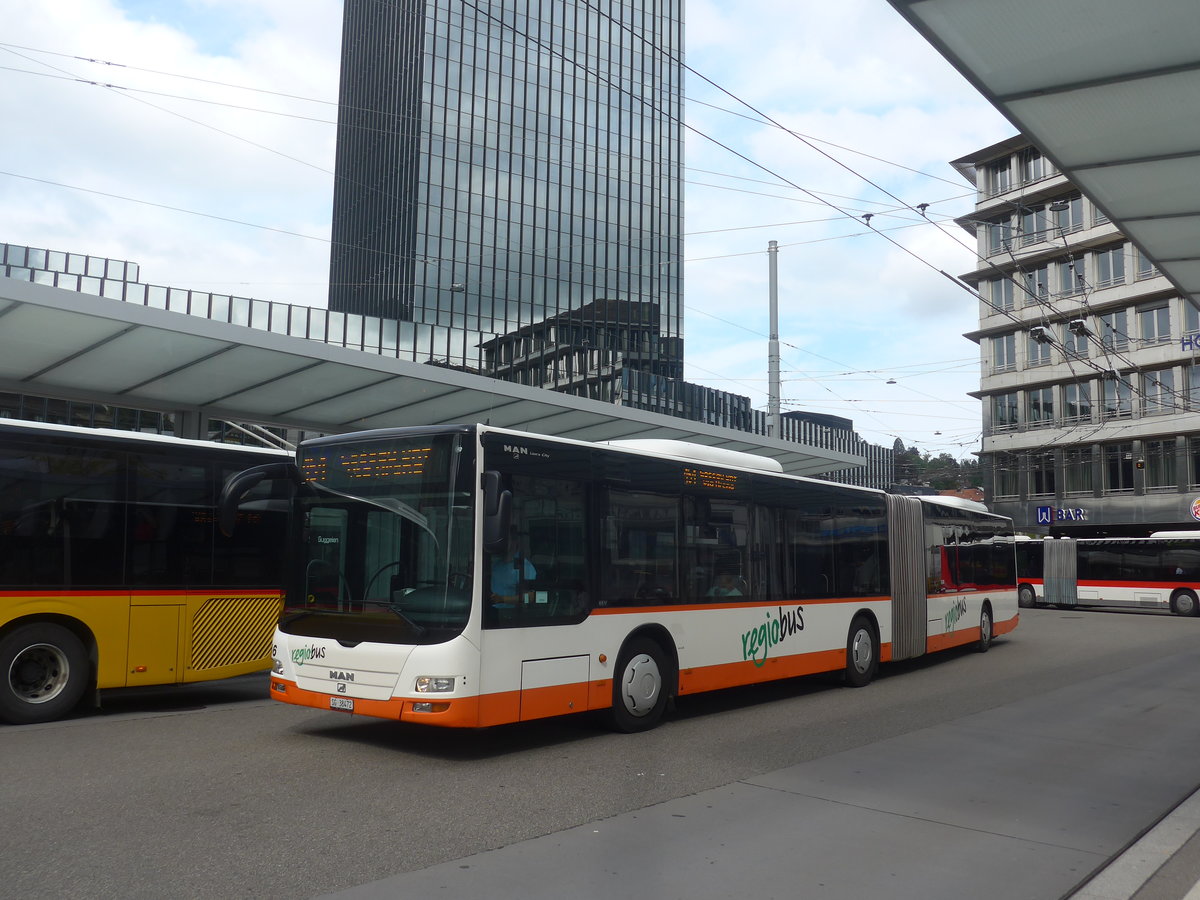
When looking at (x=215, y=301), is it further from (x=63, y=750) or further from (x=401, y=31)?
(x=63, y=750)

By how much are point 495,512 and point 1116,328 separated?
53117mm

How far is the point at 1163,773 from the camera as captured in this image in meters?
8.41

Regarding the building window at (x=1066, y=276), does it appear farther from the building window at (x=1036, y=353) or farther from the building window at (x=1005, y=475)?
the building window at (x=1005, y=475)

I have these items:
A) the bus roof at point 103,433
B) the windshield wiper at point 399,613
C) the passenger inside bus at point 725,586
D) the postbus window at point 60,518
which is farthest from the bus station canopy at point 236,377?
the windshield wiper at point 399,613

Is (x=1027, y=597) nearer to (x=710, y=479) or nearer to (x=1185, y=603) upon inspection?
(x=1185, y=603)

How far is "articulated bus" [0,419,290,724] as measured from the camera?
956 cm

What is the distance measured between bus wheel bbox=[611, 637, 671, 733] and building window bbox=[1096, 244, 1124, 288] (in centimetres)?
5162

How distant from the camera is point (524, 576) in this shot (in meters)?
8.54

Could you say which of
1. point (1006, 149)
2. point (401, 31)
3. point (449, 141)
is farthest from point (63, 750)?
point (401, 31)

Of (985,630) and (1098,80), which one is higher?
(1098,80)

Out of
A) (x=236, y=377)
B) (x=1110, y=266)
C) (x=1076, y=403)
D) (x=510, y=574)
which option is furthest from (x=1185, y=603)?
(x=510, y=574)

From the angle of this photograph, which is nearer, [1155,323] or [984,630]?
[984,630]

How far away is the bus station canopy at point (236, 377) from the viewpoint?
13.0 meters

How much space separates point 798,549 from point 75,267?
54498mm
